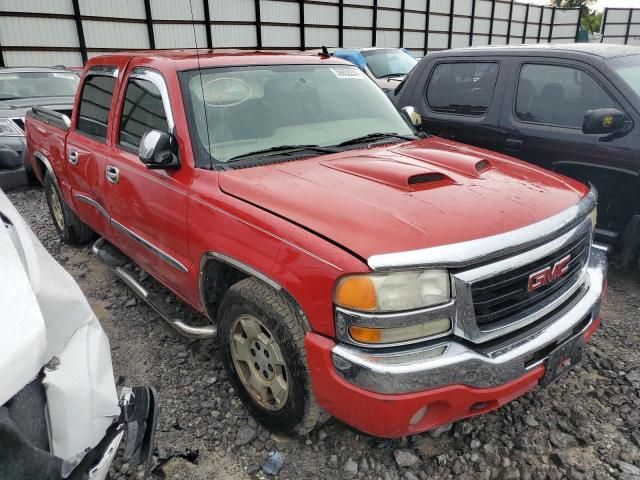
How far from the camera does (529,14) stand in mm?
30016

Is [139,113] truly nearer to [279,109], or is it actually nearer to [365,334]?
[279,109]

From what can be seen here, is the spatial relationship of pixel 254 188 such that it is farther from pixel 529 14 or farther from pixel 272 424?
pixel 529 14

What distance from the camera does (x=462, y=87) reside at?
470cm

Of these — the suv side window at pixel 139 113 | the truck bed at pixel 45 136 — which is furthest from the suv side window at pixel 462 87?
the truck bed at pixel 45 136

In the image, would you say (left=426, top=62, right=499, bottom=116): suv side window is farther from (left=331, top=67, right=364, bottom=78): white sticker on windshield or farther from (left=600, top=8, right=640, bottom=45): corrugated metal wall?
(left=600, top=8, right=640, bottom=45): corrugated metal wall

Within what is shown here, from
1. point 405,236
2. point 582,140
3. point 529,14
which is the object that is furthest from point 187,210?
point 529,14

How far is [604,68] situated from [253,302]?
3341 millimetres

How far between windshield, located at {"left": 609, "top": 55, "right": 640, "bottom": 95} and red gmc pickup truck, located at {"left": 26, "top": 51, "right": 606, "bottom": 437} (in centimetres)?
167

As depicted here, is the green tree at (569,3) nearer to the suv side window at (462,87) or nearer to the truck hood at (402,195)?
the suv side window at (462,87)

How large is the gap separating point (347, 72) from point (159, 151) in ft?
5.10

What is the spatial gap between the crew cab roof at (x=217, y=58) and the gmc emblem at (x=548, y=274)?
79.7 inches

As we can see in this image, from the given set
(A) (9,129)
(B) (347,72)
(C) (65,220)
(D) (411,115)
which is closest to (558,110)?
(D) (411,115)

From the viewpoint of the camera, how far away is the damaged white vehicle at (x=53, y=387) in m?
1.37

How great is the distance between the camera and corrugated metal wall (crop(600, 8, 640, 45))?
24984mm
